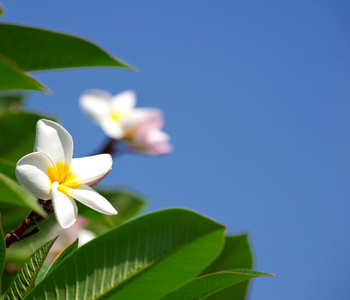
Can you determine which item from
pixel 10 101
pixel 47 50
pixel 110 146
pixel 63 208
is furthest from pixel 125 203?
pixel 63 208

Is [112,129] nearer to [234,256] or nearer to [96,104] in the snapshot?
[96,104]

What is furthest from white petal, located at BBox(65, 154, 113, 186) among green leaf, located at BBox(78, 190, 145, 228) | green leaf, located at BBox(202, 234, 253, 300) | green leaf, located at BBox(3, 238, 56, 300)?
green leaf, located at BBox(78, 190, 145, 228)

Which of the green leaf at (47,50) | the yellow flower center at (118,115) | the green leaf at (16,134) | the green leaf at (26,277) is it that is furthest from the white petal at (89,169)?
the yellow flower center at (118,115)

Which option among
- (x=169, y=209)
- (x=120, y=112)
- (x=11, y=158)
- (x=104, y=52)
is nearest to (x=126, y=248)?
(x=169, y=209)

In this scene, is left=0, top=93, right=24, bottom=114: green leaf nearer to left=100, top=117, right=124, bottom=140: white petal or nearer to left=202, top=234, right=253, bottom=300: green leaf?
left=100, top=117, right=124, bottom=140: white petal

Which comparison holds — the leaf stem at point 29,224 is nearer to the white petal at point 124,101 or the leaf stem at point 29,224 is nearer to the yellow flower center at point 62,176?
the yellow flower center at point 62,176
